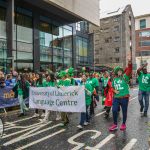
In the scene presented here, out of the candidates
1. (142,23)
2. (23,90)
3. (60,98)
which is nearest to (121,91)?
(60,98)

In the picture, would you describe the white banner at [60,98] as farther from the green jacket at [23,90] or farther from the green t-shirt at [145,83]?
the green t-shirt at [145,83]

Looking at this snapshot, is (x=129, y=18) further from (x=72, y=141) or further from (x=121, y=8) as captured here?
(x=72, y=141)

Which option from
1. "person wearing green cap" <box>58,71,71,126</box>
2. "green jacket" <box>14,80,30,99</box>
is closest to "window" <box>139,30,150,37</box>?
"green jacket" <box>14,80,30,99</box>

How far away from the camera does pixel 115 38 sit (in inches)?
2343

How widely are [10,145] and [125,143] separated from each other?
281 cm

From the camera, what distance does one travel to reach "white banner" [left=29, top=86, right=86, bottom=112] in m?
8.49

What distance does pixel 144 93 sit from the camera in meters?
10.7

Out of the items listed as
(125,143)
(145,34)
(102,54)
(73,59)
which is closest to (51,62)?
(73,59)

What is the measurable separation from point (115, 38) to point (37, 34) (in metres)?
37.0

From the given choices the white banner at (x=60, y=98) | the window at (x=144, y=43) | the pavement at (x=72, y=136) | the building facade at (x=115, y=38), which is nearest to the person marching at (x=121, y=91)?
the pavement at (x=72, y=136)

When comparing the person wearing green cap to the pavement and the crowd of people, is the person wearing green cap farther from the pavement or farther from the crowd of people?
the pavement

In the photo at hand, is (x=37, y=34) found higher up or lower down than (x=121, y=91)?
higher up

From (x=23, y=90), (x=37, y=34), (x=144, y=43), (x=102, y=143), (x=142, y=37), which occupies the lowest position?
(x=102, y=143)

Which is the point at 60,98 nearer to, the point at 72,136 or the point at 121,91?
the point at 72,136
